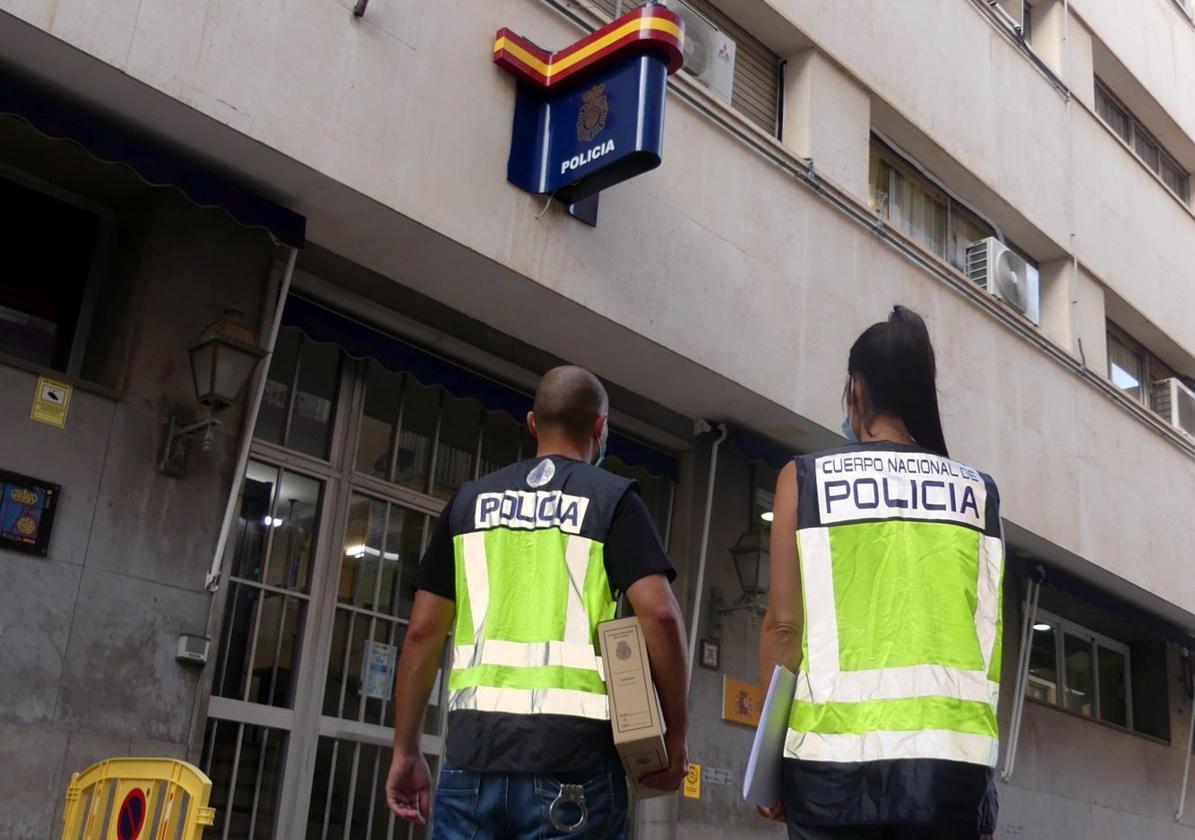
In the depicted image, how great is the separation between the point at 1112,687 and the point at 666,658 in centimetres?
1264

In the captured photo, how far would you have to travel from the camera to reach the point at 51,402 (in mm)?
6066

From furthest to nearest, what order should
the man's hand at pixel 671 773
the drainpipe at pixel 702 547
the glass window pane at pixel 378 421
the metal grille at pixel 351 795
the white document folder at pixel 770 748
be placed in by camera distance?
the drainpipe at pixel 702 547 → the glass window pane at pixel 378 421 → the metal grille at pixel 351 795 → the man's hand at pixel 671 773 → the white document folder at pixel 770 748

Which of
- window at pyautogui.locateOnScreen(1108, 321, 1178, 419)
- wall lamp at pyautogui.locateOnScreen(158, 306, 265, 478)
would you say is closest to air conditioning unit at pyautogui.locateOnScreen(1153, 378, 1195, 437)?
window at pyautogui.locateOnScreen(1108, 321, 1178, 419)

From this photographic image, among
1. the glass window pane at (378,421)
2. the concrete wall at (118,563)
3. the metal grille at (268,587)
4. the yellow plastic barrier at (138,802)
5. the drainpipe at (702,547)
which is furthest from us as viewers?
the drainpipe at (702,547)

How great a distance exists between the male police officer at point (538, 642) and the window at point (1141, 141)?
13472 mm

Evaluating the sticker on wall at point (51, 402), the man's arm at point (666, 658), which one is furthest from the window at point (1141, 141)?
the man's arm at point (666, 658)

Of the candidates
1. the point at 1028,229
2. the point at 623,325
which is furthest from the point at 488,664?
the point at 1028,229

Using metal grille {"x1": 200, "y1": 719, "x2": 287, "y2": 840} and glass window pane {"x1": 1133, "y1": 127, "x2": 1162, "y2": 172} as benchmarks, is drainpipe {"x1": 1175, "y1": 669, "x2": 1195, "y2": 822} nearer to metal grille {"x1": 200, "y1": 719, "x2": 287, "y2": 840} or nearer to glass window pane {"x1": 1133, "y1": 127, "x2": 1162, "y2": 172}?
glass window pane {"x1": 1133, "y1": 127, "x2": 1162, "y2": 172}

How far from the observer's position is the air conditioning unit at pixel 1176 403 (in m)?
14.8

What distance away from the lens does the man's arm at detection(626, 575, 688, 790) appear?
3.18m

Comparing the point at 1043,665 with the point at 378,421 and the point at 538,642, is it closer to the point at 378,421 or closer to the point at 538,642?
the point at 378,421

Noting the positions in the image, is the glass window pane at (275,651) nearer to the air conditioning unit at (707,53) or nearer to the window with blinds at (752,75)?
the air conditioning unit at (707,53)

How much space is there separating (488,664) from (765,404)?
222 inches

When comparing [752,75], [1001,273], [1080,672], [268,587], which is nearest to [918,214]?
[1001,273]
